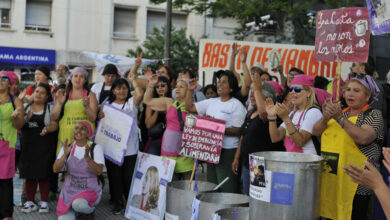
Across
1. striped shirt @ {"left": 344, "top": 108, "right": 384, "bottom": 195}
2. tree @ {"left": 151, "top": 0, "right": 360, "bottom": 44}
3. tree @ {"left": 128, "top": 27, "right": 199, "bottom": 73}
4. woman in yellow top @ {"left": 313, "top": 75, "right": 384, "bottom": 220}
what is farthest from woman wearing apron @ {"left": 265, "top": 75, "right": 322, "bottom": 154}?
tree @ {"left": 128, "top": 27, "right": 199, "bottom": 73}

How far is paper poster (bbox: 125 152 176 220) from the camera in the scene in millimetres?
5473

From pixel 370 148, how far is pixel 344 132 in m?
0.25

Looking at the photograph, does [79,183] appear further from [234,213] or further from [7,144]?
[234,213]

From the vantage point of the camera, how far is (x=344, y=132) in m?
3.82

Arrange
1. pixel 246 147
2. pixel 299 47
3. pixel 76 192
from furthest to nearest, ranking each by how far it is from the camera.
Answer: pixel 299 47 < pixel 76 192 < pixel 246 147

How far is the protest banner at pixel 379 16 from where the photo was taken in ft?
13.1

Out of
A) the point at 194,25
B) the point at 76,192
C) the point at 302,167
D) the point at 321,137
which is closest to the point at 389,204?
the point at 302,167

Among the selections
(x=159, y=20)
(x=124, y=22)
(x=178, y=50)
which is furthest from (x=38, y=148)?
(x=159, y=20)

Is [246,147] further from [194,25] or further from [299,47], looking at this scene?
[194,25]

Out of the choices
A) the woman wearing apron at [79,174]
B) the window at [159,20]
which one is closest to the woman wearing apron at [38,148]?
the woman wearing apron at [79,174]

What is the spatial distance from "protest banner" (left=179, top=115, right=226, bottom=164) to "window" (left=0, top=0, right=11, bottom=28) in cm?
1865

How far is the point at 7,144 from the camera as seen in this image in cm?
544

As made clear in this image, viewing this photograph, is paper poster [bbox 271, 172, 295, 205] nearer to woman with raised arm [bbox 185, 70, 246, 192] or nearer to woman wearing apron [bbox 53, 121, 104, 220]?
woman with raised arm [bbox 185, 70, 246, 192]

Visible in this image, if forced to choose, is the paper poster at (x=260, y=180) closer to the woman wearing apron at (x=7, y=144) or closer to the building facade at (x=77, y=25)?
the woman wearing apron at (x=7, y=144)
